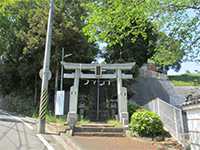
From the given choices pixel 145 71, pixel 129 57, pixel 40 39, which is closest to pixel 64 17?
pixel 40 39

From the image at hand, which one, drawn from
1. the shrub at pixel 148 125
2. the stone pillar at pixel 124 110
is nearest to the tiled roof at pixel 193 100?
the shrub at pixel 148 125

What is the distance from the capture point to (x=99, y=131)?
51.1ft

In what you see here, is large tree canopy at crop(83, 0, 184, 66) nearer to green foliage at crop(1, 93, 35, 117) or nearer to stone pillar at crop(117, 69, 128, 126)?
stone pillar at crop(117, 69, 128, 126)

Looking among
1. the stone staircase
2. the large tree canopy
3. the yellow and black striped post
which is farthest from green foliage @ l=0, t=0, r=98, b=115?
the large tree canopy

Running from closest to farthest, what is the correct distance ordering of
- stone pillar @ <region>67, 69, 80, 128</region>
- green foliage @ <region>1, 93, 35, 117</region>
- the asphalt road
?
1. the asphalt road
2. stone pillar @ <region>67, 69, 80, 128</region>
3. green foliage @ <region>1, 93, 35, 117</region>

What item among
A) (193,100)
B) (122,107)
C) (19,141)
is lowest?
(19,141)

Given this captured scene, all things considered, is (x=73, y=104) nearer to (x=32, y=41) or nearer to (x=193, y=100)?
(x=32, y=41)

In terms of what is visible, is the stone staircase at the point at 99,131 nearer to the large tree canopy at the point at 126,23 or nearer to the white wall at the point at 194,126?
the large tree canopy at the point at 126,23

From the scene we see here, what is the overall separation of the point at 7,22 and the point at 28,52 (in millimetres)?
7292

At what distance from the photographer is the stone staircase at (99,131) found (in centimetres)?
1513

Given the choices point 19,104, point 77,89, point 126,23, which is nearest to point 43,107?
point 77,89

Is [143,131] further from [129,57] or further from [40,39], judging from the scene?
[129,57]

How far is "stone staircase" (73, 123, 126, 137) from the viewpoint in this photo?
1513 centimetres

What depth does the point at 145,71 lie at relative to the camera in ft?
115
